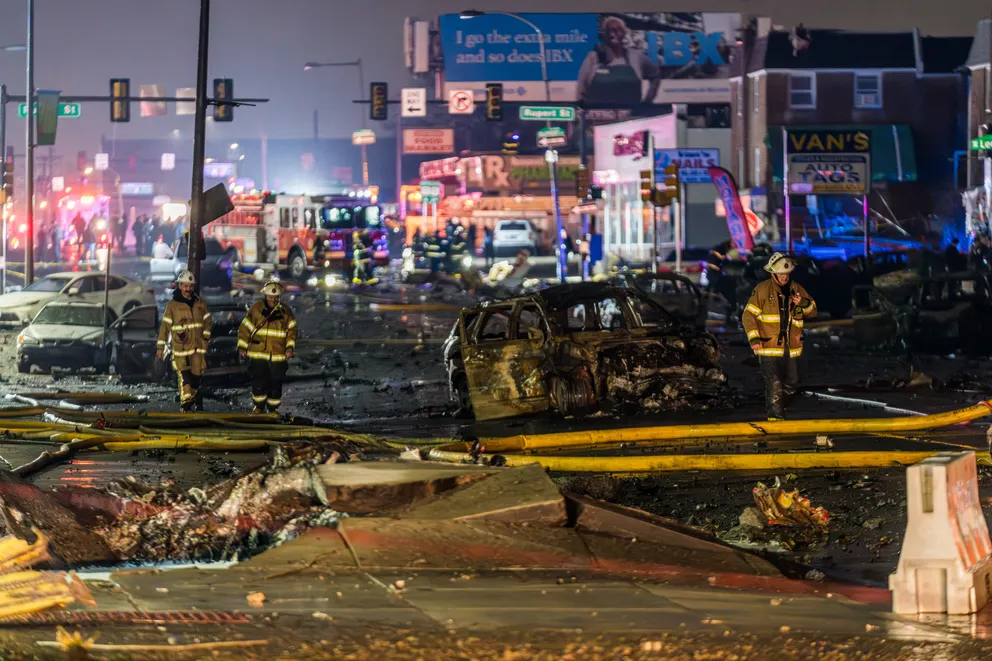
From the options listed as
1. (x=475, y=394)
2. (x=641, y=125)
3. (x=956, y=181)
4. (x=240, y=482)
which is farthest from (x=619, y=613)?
(x=641, y=125)

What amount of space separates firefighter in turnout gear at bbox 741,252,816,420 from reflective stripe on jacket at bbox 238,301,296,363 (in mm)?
5104

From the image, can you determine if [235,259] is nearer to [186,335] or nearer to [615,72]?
[186,335]

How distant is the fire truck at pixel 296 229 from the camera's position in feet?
143

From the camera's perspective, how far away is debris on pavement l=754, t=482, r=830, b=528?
8500mm

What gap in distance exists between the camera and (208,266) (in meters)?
39.2

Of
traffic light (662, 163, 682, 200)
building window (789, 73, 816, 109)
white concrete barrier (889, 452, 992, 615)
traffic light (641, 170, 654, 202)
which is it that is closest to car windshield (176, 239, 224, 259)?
traffic light (641, 170, 654, 202)

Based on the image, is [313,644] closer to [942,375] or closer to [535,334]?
[535,334]

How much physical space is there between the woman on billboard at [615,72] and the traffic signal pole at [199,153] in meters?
77.1

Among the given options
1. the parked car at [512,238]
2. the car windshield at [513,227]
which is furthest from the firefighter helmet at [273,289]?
the car windshield at [513,227]

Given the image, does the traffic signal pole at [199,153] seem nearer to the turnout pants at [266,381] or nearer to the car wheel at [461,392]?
the turnout pants at [266,381]

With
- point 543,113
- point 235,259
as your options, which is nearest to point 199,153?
point 235,259

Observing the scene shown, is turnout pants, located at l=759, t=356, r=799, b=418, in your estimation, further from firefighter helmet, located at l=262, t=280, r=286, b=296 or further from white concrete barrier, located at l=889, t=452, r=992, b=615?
white concrete barrier, located at l=889, t=452, r=992, b=615

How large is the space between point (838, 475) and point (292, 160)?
A: 14354 cm

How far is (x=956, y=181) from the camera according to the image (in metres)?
54.2
